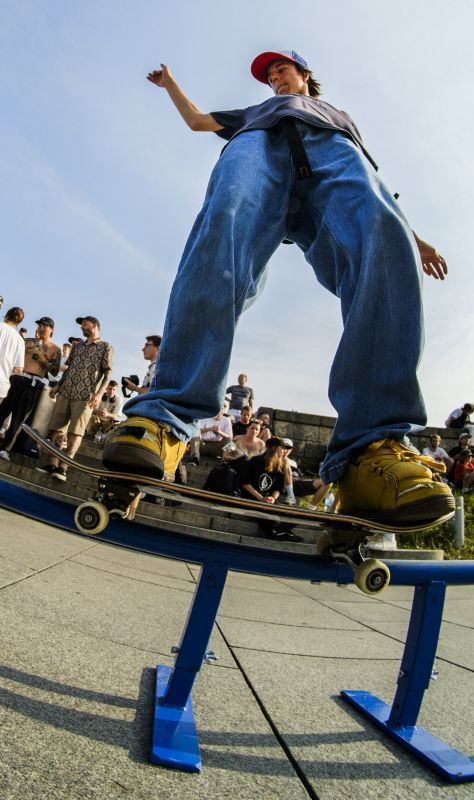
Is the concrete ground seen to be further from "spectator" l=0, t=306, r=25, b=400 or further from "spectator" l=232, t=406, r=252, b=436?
"spectator" l=232, t=406, r=252, b=436

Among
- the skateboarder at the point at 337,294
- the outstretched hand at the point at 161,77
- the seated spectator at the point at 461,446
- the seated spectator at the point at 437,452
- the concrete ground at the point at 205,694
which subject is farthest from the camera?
the seated spectator at the point at 461,446

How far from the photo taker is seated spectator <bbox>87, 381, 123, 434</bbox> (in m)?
9.30

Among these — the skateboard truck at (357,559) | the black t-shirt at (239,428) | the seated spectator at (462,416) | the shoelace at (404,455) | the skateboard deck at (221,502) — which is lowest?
the skateboard truck at (357,559)

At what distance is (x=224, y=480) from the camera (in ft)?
21.7

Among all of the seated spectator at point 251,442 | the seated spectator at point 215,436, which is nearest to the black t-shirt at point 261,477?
the seated spectator at point 251,442

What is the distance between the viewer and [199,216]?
57.0 inches

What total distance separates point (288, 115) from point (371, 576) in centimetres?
134

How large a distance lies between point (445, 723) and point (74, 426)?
515 centimetres

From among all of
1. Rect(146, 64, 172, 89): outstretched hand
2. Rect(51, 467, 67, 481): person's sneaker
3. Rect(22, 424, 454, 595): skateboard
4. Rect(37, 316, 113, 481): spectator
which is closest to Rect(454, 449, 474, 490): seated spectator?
Rect(37, 316, 113, 481): spectator

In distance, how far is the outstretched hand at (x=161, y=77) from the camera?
5.74 feet

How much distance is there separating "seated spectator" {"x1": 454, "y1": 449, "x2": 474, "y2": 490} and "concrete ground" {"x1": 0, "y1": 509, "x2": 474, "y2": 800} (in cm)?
825

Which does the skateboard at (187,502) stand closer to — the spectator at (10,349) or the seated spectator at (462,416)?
the spectator at (10,349)

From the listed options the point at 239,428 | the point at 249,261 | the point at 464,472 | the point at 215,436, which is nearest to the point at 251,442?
the point at 215,436

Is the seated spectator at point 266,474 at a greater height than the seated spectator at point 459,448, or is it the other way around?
the seated spectator at point 459,448
